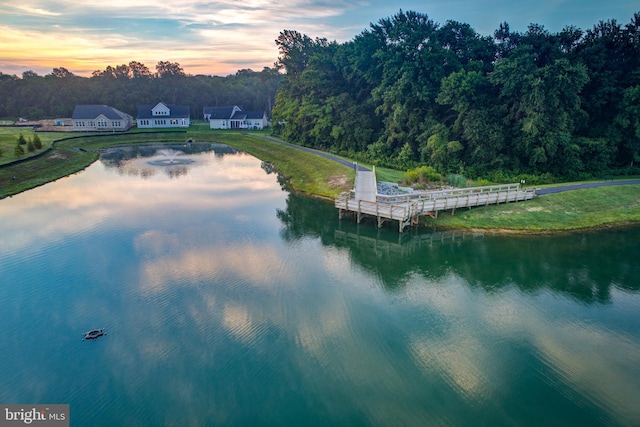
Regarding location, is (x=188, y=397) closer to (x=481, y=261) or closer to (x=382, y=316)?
(x=382, y=316)

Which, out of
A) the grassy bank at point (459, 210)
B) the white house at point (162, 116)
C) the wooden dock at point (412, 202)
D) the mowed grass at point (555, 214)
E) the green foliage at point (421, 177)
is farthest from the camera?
the white house at point (162, 116)

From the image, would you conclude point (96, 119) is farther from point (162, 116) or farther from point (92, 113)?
point (162, 116)

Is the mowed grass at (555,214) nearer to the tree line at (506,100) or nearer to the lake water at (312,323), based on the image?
the lake water at (312,323)

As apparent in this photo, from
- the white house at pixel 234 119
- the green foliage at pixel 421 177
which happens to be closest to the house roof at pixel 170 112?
the white house at pixel 234 119

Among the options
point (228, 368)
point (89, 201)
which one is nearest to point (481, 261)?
point (228, 368)

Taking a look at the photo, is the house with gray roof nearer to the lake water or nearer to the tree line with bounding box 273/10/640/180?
the tree line with bounding box 273/10/640/180

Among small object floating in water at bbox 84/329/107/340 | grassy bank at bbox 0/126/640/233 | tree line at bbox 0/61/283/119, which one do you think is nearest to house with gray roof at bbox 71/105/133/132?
grassy bank at bbox 0/126/640/233

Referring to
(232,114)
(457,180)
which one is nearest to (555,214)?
(457,180)
